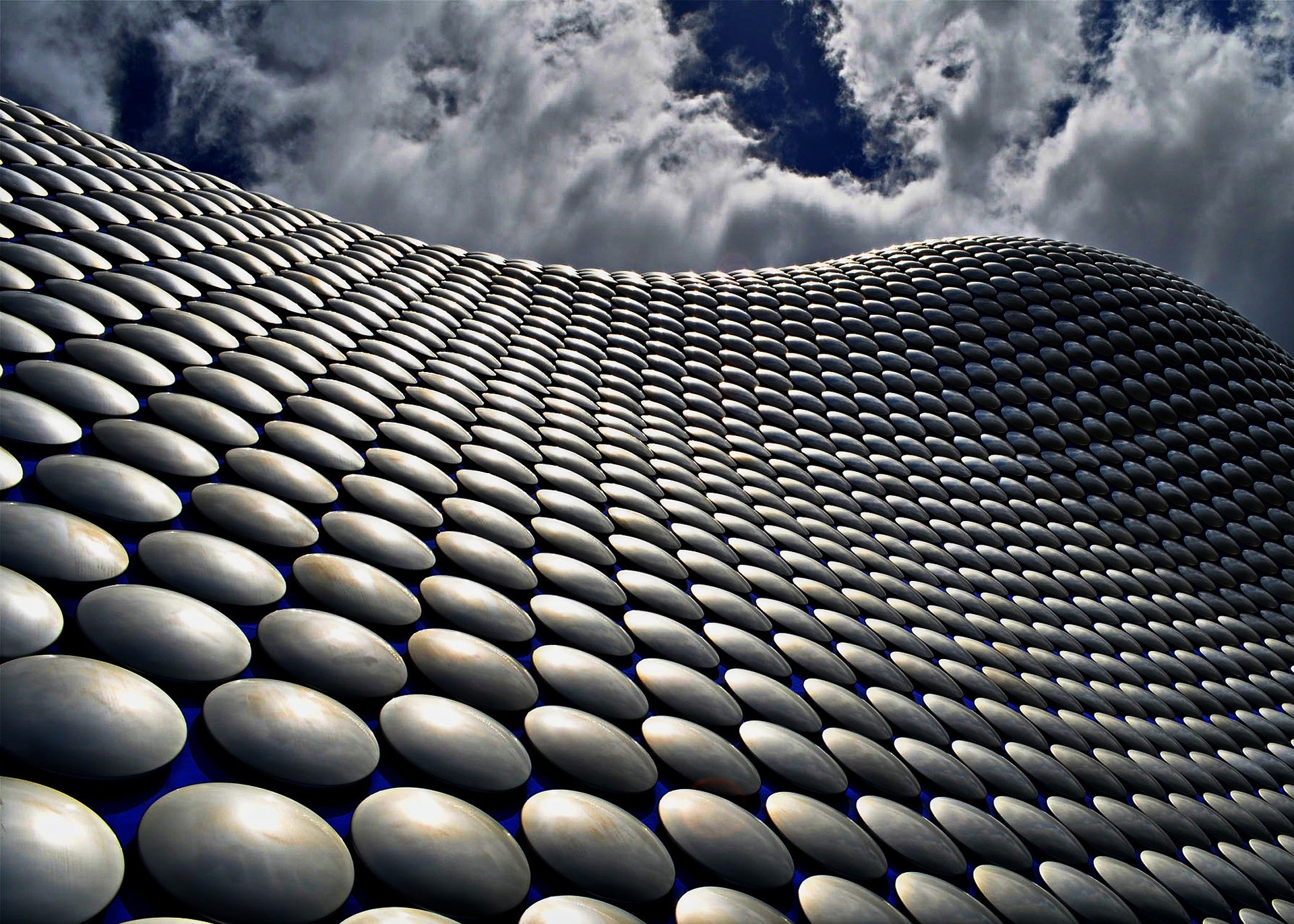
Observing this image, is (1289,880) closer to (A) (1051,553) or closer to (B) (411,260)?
(A) (1051,553)

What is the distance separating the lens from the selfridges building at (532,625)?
17.9 ft

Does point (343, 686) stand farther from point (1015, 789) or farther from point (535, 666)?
point (1015, 789)

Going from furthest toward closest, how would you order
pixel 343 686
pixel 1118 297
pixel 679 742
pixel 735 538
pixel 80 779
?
pixel 1118 297
pixel 735 538
pixel 679 742
pixel 343 686
pixel 80 779

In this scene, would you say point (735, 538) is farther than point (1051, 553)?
No

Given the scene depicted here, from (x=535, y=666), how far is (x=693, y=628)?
319 cm

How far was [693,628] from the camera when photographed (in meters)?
11.1

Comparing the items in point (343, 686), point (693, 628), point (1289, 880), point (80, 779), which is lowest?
point (80, 779)

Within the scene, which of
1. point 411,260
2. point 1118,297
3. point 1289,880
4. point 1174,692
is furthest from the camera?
point 1118,297

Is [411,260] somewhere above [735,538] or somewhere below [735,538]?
above

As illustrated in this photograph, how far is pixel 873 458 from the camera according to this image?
23.1 metres

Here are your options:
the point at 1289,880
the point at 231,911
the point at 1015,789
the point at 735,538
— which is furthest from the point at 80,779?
the point at 1289,880

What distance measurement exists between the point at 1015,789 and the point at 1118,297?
31.0 metres

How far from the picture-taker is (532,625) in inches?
→ 368

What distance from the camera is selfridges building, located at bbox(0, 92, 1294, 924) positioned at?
5.46 m
